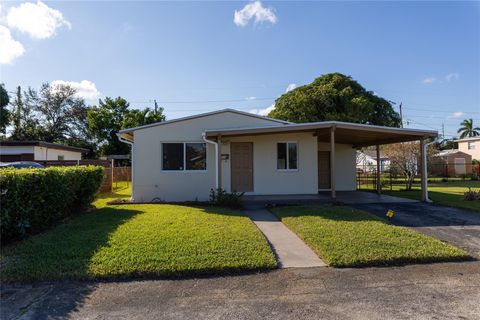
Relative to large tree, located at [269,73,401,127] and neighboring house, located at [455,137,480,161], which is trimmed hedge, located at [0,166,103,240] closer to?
large tree, located at [269,73,401,127]

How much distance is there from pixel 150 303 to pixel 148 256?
4.56 feet

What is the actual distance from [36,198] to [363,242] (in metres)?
6.56

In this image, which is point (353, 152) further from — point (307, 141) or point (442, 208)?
point (442, 208)

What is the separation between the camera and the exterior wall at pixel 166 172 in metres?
12.1

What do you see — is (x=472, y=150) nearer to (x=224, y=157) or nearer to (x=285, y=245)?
(x=224, y=157)

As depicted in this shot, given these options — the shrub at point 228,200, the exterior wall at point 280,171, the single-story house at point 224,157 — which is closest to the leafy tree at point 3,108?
the single-story house at point 224,157

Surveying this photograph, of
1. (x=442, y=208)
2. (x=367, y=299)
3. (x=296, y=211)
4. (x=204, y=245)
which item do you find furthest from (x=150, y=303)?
(x=442, y=208)

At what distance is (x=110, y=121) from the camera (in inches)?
1369

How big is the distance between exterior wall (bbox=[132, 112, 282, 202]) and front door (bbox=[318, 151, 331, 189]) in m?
6.20

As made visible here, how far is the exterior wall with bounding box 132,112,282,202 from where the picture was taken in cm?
1212

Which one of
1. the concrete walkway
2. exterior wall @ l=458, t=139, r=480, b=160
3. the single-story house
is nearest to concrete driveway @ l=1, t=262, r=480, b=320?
the concrete walkway

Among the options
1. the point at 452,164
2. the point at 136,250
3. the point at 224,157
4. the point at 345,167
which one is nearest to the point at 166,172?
the point at 224,157

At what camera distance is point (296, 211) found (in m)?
9.38

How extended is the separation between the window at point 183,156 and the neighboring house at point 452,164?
27.6 metres
